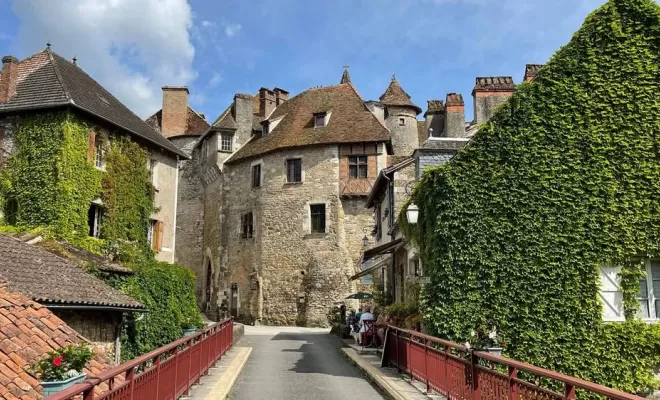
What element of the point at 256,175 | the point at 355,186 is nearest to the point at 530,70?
the point at 355,186

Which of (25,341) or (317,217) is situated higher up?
(317,217)

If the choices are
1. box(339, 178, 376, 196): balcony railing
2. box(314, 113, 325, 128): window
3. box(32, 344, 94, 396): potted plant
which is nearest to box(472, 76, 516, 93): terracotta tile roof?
box(339, 178, 376, 196): balcony railing

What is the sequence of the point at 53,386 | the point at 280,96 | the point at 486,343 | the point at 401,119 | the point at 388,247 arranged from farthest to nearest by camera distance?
the point at 280,96 → the point at 401,119 → the point at 388,247 → the point at 486,343 → the point at 53,386

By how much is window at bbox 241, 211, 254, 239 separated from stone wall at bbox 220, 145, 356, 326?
0.39m

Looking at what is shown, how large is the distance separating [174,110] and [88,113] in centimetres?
2090

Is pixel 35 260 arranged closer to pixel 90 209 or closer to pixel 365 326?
pixel 90 209

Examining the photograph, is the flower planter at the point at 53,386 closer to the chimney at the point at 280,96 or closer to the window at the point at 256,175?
the window at the point at 256,175

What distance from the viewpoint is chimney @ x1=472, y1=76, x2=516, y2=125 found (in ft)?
87.0

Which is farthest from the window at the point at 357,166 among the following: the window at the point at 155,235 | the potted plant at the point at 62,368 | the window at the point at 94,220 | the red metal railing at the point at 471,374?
the potted plant at the point at 62,368

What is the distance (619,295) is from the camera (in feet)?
43.3

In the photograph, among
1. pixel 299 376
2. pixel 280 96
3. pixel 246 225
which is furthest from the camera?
pixel 280 96

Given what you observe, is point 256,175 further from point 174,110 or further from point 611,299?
point 611,299

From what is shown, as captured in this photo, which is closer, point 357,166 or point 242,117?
point 357,166

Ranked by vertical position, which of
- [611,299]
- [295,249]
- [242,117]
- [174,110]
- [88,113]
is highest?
[174,110]
